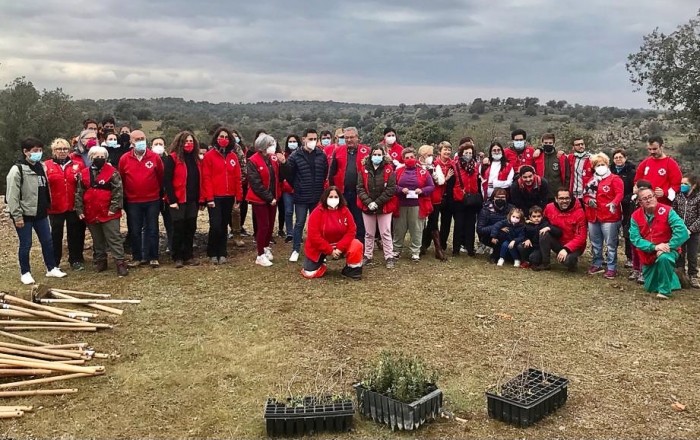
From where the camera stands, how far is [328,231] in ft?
26.9

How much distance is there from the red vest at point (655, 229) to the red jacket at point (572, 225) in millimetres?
942

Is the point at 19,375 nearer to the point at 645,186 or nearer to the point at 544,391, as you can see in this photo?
the point at 544,391

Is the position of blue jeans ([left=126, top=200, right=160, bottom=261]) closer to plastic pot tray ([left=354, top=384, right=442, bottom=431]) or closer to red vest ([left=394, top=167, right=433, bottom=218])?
red vest ([left=394, top=167, right=433, bottom=218])

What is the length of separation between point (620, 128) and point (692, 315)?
125 feet

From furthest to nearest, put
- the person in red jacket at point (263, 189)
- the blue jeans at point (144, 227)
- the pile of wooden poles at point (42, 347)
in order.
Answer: the person in red jacket at point (263, 189) → the blue jeans at point (144, 227) → the pile of wooden poles at point (42, 347)

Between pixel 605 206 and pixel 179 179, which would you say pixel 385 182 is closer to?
pixel 179 179

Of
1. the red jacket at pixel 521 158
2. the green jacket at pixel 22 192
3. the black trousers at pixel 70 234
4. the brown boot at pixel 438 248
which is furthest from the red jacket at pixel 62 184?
the red jacket at pixel 521 158

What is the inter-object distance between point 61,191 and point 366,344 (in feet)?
16.9

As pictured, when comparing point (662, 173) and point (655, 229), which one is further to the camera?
point (662, 173)

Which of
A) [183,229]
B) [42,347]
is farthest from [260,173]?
[42,347]

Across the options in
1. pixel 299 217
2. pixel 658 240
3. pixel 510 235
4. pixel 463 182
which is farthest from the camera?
pixel 463 182

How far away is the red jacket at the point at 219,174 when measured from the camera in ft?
28.2

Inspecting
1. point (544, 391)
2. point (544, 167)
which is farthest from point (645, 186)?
point (544, 391)

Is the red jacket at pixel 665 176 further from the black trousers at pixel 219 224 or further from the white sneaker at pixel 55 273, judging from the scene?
the white sneaker at pixel 55 273
